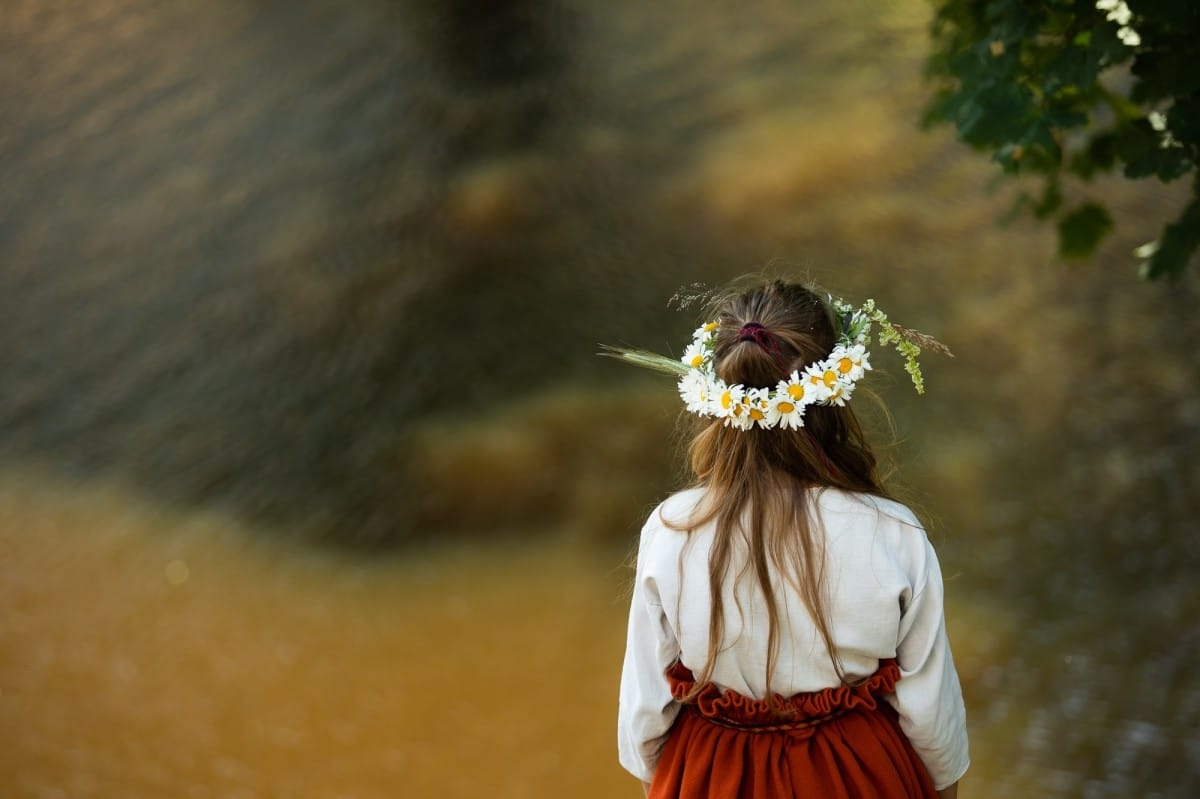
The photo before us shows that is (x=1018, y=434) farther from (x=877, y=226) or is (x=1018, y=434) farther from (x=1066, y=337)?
(x=877, y=226)

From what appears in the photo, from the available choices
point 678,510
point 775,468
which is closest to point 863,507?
point 775,468

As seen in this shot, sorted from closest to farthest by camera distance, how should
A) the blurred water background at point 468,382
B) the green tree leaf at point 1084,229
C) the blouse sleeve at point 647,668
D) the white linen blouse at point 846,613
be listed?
1. the white linen blouse at point 846,613
2. the blouse sleeve at point 647,668
3. the green tree leaf at point 1084,229
4. the blurred water background at point 468,382

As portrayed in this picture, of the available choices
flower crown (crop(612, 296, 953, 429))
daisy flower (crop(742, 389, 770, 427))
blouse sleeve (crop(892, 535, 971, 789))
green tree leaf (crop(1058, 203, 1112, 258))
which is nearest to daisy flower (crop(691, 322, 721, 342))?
flower crown (crop(612, 296, 953, 429))

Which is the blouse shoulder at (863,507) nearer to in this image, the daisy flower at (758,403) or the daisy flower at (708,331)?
the daisy flower at (758,403)

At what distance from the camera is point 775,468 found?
152 centimetres

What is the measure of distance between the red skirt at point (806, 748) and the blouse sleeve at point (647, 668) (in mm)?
31

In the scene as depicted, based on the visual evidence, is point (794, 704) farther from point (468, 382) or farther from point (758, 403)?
point (468, 382)

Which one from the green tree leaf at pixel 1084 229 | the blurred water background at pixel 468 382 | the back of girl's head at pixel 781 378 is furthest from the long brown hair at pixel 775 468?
the blurred water background at pixel 468 382

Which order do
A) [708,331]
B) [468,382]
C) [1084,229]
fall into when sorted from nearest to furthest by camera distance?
[708,331] → [1084,229] → [468,382]

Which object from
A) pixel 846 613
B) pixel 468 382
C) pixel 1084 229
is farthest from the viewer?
pixel 468 382

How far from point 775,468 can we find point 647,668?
0.32 m

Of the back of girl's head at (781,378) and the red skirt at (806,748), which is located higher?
the back of girl's head at (781,378)

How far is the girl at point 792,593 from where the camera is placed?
4.81 feet

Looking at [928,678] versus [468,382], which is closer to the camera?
[928,678]
